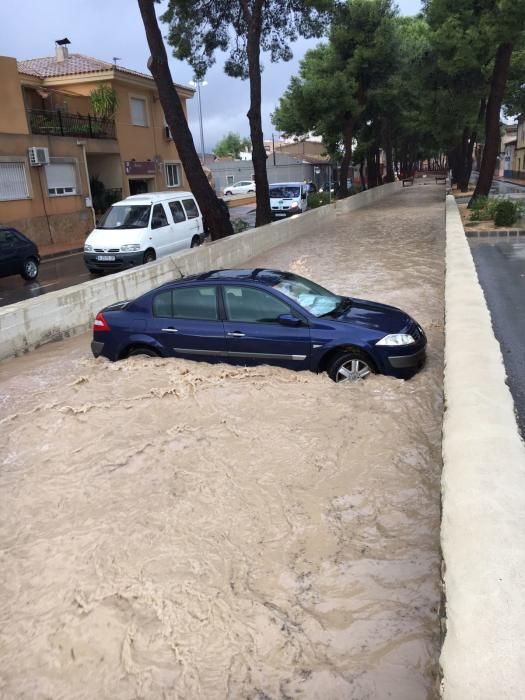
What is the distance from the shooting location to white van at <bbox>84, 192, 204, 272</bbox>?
14.5m

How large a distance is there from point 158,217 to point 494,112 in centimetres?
1378

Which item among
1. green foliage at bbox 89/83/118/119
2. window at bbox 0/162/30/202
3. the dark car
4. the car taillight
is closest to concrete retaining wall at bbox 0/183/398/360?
the car taillight

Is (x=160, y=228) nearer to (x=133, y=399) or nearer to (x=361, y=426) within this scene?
(x=133, y=399)

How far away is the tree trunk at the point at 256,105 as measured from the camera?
19531 mm

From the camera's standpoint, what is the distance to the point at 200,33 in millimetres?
23859

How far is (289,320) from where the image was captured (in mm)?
6648

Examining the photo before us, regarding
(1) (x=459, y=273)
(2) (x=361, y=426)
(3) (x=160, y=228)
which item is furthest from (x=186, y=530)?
(3) (x=160, y=228)

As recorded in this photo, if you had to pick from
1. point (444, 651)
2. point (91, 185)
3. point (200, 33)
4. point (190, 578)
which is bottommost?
point (190, 578)

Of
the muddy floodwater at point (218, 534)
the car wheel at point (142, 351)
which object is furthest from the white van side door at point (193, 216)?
the muddy floodwater at point (218, 534)

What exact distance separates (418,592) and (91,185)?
87.9ft

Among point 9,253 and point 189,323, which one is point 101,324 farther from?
point 9,253

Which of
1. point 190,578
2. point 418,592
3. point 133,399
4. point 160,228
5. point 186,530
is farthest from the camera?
point 160,228

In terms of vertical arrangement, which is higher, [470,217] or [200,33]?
[200,33]

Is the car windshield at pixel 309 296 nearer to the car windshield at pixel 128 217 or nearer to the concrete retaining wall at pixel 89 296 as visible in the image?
the concrete retaining wall at pixel 89 296
